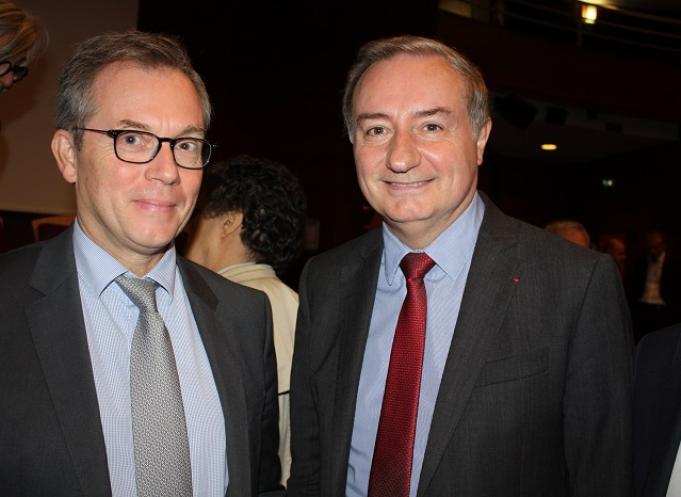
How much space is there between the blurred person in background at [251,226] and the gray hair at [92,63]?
0.97 meters

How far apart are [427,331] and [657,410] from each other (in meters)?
0.70

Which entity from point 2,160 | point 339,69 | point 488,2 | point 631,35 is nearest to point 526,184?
point 631,35

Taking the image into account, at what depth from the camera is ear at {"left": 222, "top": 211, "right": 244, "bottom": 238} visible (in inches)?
99.7

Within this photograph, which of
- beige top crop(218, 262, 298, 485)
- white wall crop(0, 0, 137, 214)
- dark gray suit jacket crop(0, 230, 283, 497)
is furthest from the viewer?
white wall crop(0, 0, 137, 214)

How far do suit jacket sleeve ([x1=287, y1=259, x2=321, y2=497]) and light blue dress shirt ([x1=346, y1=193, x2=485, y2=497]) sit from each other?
0.22 meters

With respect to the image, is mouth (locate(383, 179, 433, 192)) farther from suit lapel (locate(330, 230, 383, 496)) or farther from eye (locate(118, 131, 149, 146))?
eye (locate(118, 131, 149, 146))

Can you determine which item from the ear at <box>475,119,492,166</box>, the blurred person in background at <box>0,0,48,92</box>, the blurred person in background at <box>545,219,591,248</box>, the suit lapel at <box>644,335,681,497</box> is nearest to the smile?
the ear at <box>475,119,492,166</box>

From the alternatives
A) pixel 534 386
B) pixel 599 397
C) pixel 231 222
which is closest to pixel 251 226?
pixel 231 222

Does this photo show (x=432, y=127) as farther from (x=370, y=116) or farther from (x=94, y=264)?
(x=94, y=264)

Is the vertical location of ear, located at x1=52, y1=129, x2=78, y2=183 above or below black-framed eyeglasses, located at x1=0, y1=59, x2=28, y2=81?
below

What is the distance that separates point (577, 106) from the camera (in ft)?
28.3

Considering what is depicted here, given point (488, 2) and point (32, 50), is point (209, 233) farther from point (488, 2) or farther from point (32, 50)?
point (488, 2)

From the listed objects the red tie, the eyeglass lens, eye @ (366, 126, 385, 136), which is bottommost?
the red tie

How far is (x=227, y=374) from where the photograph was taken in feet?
5.37
